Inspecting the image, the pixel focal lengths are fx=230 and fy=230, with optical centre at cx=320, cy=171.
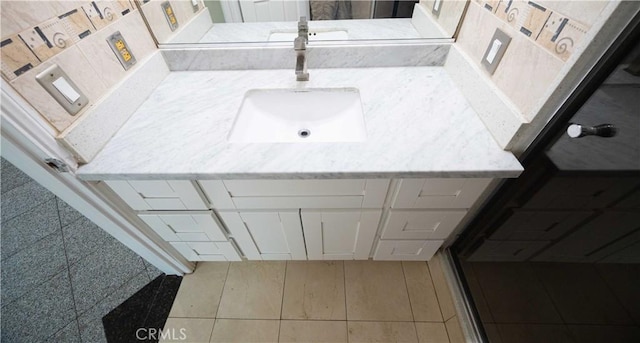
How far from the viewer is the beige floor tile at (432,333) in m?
1.04

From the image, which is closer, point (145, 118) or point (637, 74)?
point (637, 74)

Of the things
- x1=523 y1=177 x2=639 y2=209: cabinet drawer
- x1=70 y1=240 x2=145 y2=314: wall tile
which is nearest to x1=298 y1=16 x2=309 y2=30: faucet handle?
x1=523 y1=177 x2=639 y2=209: cabinet drawer

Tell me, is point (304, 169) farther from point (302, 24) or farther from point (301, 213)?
point (302, 24)

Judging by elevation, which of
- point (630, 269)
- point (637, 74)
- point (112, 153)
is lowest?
point (630, 269)

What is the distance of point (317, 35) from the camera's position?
995 mm

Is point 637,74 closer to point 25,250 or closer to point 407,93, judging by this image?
point 407,93

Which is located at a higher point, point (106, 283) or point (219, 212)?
point (219, 212)

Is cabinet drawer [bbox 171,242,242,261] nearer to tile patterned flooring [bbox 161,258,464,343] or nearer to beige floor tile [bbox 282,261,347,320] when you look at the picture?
tile patterned flooring [bbox 161,258,464,343]

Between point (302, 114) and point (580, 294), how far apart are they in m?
1.06

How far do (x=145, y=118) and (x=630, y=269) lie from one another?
1.42m

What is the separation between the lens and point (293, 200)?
776mm

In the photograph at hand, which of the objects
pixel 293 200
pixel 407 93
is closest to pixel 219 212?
pixel 293 200

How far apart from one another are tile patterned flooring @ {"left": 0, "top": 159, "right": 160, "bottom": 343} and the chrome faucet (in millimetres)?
1334

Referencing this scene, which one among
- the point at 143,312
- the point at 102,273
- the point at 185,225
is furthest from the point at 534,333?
the point at 102,273
